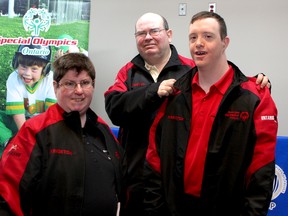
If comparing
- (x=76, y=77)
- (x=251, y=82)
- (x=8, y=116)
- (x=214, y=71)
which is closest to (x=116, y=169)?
(x=76, y=77)

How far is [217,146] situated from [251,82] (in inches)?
14.5

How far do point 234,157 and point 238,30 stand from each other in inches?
→ 81.3

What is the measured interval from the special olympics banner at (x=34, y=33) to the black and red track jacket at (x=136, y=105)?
123 cm

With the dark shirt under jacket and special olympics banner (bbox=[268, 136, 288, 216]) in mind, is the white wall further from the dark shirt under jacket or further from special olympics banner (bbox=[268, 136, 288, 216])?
the dark shirt under jacket

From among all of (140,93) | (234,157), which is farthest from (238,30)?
(234,157)

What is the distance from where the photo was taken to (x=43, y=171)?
1560 millimetres

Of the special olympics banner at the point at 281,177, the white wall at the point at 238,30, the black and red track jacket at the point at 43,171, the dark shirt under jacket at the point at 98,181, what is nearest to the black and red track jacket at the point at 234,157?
the dark shirt under jacket at the point at 98,181

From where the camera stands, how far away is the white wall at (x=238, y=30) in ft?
10.9

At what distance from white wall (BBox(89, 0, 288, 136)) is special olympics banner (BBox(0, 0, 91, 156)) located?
411 mm

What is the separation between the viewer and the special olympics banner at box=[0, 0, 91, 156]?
10.5 feet

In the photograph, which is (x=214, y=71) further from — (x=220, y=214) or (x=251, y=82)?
(x=220, y=214)

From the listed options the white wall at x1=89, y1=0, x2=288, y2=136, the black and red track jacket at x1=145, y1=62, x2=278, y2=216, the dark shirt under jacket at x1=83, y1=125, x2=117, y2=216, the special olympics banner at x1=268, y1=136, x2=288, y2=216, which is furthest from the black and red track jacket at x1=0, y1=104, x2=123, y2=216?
the white wall at x1=89, y1=0, x2=288, y2=136

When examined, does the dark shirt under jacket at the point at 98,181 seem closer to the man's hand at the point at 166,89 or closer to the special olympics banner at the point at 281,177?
the man's hand at the point at 166,89

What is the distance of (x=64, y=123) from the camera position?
5.56ft
